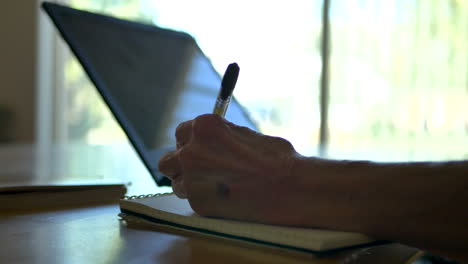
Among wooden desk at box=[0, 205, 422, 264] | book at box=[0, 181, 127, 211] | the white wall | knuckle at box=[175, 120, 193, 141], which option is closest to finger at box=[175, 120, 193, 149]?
knuckle at box=[175, 120, 193, 141]

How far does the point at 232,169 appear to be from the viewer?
0.52m

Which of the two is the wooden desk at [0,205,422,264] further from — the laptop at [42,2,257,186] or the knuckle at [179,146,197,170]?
the laptop at [42,2,257,186]

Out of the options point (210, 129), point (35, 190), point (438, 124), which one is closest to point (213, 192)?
point (210, 129)

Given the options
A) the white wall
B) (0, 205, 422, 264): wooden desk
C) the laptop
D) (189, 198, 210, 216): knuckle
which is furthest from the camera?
the white wall

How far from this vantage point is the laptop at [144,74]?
0.84 meters

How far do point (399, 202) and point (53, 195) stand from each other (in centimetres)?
47

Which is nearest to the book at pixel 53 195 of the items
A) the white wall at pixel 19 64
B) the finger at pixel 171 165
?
the finger at pixel 171 165

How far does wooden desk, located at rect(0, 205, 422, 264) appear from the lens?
1.36 ft

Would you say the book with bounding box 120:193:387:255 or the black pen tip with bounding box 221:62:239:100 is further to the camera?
the black pen tip with bounding box 221:62:239:100

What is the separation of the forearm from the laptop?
0.41 m

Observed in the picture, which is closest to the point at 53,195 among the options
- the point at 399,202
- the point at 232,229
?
the point at 232,229

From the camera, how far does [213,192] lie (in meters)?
0.53

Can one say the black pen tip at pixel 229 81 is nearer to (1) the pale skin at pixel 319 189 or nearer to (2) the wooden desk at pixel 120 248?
(1) the pale skin at pixel 319 189

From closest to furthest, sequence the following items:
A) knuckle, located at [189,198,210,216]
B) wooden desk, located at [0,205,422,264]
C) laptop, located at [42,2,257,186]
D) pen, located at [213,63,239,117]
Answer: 1. wooden desk, located at [0,205,422,264]
2. knuckle, located at [189,198,210,216]
3. pen, located at [213,63,239,117]
4. laptop, located at [42,2,257,186]
